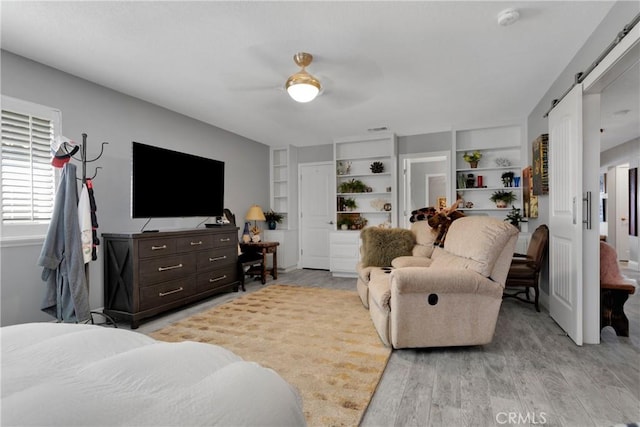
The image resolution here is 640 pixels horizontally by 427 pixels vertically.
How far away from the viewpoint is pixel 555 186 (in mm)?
3020

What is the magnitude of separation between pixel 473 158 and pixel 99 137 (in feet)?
16.2

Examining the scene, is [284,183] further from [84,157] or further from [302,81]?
[84,157]

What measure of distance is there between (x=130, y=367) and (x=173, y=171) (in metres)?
3.26

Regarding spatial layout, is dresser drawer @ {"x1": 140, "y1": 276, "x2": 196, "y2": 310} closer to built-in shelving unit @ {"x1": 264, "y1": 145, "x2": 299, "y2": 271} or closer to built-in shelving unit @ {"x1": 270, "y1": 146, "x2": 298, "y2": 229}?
built-in shelving unit @ {"x1": 264, "y1": 145, "x2": 299, "y2": 271}

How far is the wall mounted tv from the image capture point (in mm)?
3250

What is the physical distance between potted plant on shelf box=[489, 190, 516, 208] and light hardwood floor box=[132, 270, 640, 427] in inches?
90.7

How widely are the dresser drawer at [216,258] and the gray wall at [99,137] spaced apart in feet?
2.13

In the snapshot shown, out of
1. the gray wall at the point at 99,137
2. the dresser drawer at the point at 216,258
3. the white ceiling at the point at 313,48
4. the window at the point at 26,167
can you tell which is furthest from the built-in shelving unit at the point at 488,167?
the window at the point at 26,167

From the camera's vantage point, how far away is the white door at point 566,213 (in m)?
2.48

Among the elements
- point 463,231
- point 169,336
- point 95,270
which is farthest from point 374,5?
point 95,270

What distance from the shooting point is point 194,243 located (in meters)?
3.67

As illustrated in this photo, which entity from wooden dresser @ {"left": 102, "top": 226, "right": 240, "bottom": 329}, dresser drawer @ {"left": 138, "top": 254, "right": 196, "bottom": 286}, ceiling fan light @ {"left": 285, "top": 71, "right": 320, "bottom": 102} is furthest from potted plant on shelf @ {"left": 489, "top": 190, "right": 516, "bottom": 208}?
dresser drawer @ {"left": 138, "top": 254, "right": 196, "bottom": 286}

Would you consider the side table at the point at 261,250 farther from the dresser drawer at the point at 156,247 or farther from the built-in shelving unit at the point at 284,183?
the dresser drawer at the point at 156,247

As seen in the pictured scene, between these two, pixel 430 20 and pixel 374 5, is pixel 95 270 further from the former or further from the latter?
pixel 430 20
